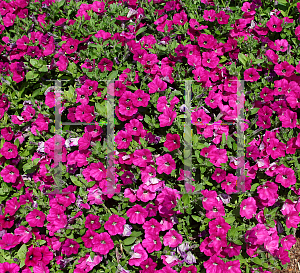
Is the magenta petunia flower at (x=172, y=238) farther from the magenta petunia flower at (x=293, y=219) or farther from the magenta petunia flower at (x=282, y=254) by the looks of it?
the magenta petunia flower at (x=293, y=219)

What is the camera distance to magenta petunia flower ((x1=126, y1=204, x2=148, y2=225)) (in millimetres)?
2400

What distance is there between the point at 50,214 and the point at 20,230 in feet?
1.27

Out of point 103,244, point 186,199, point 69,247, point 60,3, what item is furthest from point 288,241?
point 60,3

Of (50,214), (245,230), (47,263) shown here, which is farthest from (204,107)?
(47,263)

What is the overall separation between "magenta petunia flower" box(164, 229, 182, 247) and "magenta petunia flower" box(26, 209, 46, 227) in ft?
3.59

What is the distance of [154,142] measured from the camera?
251 cm

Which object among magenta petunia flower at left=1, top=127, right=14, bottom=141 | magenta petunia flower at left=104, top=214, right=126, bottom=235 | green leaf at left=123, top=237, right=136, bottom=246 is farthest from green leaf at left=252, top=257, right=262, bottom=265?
magenta petunia flower at left=1, top=127, right=14, bottom=141

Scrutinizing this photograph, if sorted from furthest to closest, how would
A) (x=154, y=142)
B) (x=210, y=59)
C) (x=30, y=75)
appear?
(x=30, y=75) < (x=210, y=59) < (x=154, y=142)

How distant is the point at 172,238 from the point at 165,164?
622 mm

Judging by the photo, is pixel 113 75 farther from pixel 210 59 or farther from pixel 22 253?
pixel 22 253

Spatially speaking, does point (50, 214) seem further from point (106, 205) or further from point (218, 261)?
point (218, 261)

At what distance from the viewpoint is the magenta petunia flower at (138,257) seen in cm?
237

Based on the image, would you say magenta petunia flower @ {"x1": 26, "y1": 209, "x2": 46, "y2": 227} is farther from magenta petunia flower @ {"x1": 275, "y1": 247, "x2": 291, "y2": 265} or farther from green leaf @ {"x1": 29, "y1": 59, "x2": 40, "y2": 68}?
magenta petunia flower @ {"x1": 275, "y1": 247, "x2": 291, "y2": 265}

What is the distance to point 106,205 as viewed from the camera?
2670mm
